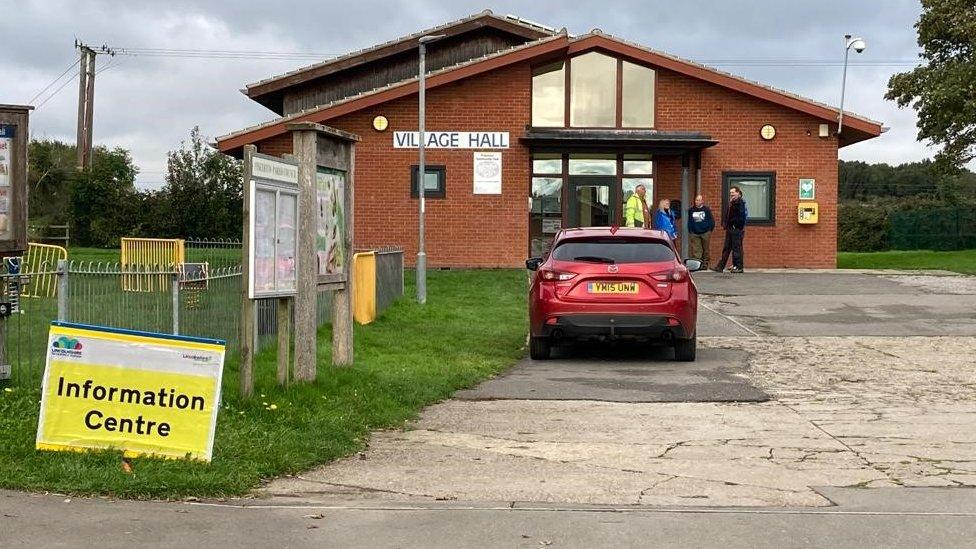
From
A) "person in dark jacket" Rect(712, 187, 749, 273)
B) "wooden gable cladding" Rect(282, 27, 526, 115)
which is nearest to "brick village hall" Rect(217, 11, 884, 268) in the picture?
"person in dark jacket" Rect(712, 187, 749, 273)

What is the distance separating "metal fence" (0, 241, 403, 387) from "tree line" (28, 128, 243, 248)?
28.4m

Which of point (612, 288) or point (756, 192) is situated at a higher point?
point (756, 192)

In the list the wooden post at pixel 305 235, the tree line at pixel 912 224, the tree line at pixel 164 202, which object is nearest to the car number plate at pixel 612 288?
the wooden post at pixel 305 235

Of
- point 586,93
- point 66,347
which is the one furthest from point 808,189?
point 66,347

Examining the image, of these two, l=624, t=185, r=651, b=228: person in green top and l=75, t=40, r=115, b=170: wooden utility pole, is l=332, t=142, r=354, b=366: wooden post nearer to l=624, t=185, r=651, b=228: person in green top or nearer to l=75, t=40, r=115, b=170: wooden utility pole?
l=624, t=185, r=651, b=228: person in green top

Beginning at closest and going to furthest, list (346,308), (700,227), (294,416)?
(294,416) → (346,308) → (700,227)

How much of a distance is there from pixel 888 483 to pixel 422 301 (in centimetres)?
1365

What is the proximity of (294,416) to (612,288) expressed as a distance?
5.52 metres

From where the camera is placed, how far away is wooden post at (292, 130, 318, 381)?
10328 mm

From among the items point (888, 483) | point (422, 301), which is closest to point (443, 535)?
point (888, 483)

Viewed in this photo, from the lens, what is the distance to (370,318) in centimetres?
1708

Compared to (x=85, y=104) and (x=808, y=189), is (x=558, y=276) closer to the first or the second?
(x=808, y=189)

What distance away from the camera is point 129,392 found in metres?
7.77

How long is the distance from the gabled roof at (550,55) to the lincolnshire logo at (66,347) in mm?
21011
